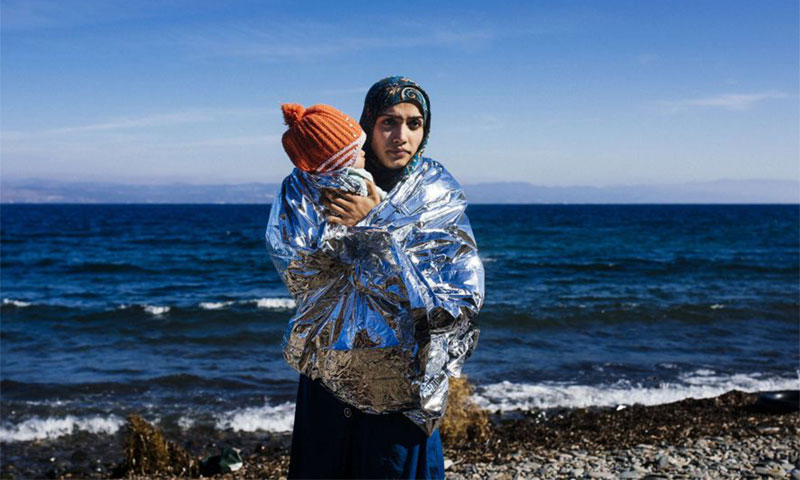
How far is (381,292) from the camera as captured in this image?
80.7 inches

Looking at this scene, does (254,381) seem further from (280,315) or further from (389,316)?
(389,316)

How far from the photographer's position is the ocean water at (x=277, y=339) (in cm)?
864

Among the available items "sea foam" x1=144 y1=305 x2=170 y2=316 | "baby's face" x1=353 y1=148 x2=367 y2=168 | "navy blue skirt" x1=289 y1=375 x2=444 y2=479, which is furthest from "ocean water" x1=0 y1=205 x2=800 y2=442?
"baby's face" x1=353 y1=148 x2=367 y2=168

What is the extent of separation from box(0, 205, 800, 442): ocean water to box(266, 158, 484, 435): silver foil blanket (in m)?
5.88

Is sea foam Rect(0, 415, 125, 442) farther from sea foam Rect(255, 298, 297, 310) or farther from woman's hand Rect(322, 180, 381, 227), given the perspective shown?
sea foam Rect(255, 298, 297, 310)

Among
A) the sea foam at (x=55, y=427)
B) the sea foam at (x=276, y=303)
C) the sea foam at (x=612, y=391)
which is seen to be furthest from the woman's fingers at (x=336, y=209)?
the sea foam at (x=276, y=303)

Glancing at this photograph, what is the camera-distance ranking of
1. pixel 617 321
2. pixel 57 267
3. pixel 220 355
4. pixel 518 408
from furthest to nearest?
pixel 57 267
pixel 617 321
pixel 220 355
pixel 518 408

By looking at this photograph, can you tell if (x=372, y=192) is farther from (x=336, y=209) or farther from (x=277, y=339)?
(x=277, y=339)

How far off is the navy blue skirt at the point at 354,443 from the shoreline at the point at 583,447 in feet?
10.6

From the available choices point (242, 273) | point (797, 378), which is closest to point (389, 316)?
point (797, 378)

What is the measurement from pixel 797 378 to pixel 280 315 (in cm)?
1036

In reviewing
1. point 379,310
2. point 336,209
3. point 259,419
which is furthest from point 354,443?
point 259,419

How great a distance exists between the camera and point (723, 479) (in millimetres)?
4973

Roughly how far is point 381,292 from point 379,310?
66 mm
